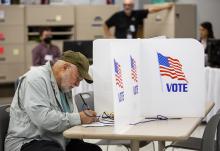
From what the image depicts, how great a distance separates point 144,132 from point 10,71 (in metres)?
6.16

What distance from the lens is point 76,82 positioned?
9.27 ft

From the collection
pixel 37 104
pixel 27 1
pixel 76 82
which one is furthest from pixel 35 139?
pixel 27 1

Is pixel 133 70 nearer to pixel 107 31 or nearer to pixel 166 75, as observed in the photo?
pixel 166 75

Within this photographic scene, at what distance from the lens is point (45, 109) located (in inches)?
104

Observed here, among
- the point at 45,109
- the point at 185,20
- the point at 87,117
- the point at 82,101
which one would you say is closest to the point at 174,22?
the point at 185,20

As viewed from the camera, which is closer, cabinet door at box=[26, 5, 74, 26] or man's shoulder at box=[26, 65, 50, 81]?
man's shoulder at box=[26, 65, 50, 81]

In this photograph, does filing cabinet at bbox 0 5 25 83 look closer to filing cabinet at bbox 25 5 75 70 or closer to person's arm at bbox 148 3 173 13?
filing cabinet at bbox 25 5 75 70

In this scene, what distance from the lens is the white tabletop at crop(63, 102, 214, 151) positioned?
2.35 metres

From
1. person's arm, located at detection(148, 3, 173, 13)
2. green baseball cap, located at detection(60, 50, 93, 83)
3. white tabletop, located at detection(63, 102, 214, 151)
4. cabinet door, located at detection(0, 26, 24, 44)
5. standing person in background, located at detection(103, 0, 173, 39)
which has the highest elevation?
person's arm, located at detection(148, 3, 173, 13)

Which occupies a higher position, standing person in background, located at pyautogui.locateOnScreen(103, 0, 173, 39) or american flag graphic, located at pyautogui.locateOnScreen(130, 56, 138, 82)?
standing person in background, located at pyautogui.locateOnScreen(103, 0, 173, 39)

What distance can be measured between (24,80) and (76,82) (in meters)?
0.31

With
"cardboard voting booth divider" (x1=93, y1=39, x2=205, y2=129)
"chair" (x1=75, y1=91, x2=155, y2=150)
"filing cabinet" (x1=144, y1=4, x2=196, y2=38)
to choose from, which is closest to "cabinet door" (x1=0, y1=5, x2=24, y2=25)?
"filing cabinet" (x1=144, y1=4, x2=196, y2=38)

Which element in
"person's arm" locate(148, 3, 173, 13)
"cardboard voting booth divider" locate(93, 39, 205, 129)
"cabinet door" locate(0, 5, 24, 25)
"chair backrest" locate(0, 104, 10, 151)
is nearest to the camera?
"chair backrest" locate(0, 104, 10, 151)

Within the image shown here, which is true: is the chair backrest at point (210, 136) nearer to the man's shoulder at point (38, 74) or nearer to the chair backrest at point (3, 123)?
the man's shoulder at point (38, 74)
